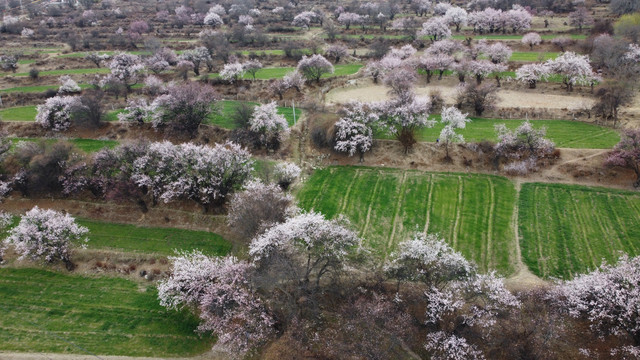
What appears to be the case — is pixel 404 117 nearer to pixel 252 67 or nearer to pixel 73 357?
pixel 252 67

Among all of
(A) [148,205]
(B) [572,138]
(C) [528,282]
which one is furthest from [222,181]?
(B) [572,138]

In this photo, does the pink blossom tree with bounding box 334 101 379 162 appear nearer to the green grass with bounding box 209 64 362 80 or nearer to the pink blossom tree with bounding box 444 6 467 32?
the green grass with bounding box 209 64 362 80

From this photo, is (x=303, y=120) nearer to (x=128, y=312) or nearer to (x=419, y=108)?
(x=419, y=108)

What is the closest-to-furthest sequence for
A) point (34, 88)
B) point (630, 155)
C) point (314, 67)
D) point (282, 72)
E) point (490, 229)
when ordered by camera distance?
point (490, 229), point (630, 155), point (314, 67), point (34, 88), point (282, 72)

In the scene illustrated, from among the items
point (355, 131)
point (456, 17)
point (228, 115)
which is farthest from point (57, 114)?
point (456, 17)

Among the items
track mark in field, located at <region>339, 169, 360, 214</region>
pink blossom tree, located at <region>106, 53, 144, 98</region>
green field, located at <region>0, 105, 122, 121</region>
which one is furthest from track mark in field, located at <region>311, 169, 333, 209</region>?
Result: pink blossom tree, located at <region>106, 53, 144, 98</region>

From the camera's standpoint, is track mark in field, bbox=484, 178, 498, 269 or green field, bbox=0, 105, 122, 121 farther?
green field, bbox=0, 105, 122, 121
